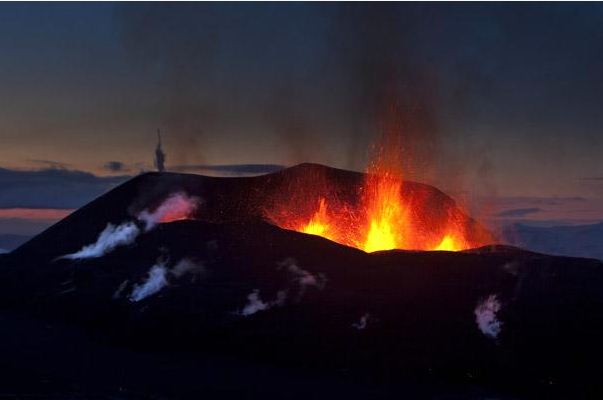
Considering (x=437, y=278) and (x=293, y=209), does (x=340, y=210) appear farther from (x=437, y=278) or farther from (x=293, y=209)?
(x=437, y=278)

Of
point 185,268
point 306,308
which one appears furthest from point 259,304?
point 185,268

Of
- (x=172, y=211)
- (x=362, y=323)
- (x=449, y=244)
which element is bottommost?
(x=362, y=323)

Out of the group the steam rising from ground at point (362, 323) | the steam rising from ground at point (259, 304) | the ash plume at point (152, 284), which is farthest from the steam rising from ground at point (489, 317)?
the ash plume at point (152, 284)

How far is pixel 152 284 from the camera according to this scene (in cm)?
4391

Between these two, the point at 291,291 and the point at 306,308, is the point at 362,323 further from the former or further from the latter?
the point at 291,291

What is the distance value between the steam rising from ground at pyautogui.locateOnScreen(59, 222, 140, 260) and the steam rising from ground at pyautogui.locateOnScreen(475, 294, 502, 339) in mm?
21585

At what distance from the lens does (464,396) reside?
3331 cm

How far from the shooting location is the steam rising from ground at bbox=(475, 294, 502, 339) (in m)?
37.8

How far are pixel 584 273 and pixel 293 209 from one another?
796 inches

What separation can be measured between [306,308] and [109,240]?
51.9 feet

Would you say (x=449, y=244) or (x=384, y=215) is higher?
(x=384, y=215)

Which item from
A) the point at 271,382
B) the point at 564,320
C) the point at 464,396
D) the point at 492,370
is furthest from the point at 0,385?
the point at 564,320

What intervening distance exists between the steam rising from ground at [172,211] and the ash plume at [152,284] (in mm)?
5014

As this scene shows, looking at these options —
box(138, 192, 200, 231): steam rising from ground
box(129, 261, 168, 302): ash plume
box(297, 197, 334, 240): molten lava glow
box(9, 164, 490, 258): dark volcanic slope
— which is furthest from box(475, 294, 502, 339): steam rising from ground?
box(138, 192, 200, 231): steam rising from ground
